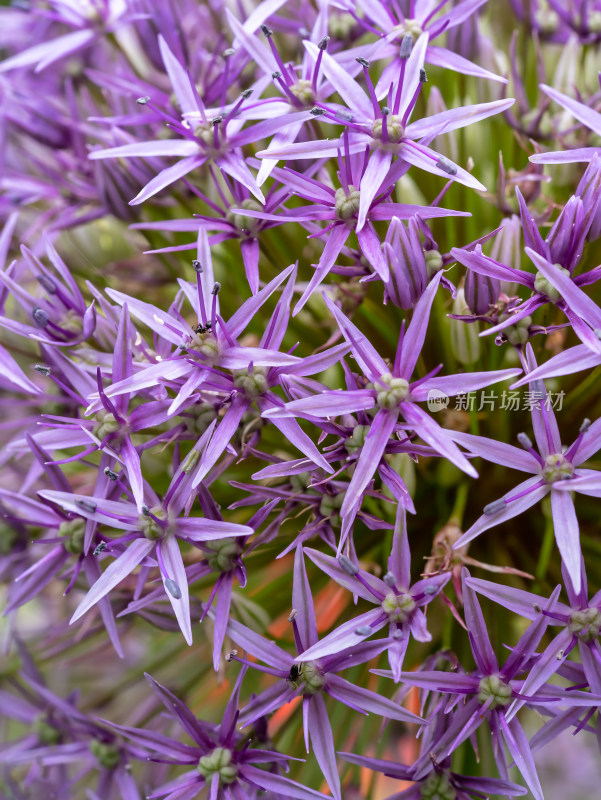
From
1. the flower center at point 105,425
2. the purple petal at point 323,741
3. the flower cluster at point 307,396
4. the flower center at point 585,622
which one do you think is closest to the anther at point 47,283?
the flower cluster at point 307,396

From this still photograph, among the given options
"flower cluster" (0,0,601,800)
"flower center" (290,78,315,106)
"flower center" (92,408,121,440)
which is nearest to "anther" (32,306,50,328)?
"flower cluster" (0,0,601,800)

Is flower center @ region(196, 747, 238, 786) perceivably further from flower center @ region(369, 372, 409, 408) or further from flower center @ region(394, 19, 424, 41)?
flower center @ region(394, 19, 424, 41)

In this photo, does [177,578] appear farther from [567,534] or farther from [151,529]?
[567,534]

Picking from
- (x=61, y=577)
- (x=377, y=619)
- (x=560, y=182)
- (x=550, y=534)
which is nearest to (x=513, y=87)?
(x=560, y=182)

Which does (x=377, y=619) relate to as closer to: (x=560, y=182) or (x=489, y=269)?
(x=489, y=269)

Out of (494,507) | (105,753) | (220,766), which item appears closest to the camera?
(494,507)

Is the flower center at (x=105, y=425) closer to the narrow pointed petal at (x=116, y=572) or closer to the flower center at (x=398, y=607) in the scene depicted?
the narrow pointed petal at (x=116, y=572)

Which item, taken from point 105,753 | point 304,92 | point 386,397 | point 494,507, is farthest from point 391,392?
point 105,753
